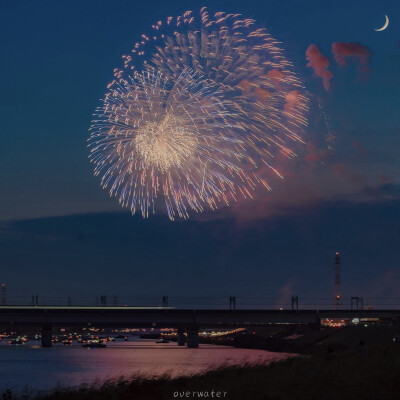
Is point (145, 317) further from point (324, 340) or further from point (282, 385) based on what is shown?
point (282, 385)

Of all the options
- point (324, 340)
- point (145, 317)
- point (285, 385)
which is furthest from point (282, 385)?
point (145, 317)

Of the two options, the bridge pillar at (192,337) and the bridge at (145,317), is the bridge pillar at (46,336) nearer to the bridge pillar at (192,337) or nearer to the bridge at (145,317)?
the bridge at (145,317)

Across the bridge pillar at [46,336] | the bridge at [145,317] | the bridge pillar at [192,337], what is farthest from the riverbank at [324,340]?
the bridge pillar at [46,336]

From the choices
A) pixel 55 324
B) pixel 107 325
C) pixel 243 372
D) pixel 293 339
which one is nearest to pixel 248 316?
pixel 293 339

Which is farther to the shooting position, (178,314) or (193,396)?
(178,314)

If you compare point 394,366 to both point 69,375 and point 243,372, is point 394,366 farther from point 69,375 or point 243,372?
point 69,375

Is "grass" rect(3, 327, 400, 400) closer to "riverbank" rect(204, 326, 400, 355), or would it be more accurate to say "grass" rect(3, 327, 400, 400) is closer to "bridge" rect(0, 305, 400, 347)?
"riverbank" rect(204, 326, 400, 355)
